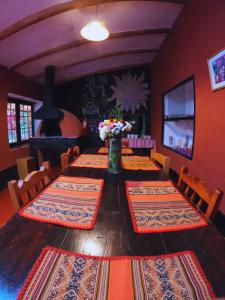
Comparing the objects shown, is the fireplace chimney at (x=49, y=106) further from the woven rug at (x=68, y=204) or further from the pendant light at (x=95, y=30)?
the woven rug at (x=68, y=204)

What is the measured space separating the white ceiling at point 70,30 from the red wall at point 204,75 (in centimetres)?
36

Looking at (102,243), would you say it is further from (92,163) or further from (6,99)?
(6,99)

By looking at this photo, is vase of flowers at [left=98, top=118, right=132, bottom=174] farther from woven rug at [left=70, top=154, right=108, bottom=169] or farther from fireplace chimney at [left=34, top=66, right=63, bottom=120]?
fireplace chimney at [left=34, top=66, right=63, bottom=120]

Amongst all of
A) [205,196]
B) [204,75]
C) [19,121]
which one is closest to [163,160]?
[205,196]

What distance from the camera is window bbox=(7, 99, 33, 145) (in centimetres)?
399

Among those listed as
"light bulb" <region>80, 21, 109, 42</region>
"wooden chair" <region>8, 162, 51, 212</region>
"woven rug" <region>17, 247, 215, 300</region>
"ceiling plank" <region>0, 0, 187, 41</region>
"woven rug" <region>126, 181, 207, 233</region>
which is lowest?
"woven rug" <region>17, 247, 215, 300</region>

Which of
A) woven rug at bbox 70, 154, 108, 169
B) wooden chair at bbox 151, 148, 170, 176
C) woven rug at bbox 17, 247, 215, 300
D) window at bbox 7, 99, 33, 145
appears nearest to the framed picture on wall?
wooden chair at bbox 151, 148, 170, 176

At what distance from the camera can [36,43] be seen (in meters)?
2.91

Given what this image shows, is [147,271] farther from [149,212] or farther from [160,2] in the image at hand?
[160,2]

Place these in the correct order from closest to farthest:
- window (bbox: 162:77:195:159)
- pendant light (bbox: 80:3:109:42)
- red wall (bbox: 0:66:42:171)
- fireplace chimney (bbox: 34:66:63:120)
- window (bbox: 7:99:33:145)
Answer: pendant light (bbox: 80:3:109:42) < window (bbox: 162:77:195:159) < red wall (bbox: 0:66:42:171) < window (bbox: 7:99:33:145) < fireplace chimney (bbox: 34:66:63:120)

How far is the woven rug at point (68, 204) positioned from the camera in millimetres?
858

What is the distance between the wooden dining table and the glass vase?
68cm

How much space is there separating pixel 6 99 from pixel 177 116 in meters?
2.95

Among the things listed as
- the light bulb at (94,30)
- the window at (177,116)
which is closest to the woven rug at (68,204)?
the light bulb at (94,30)
